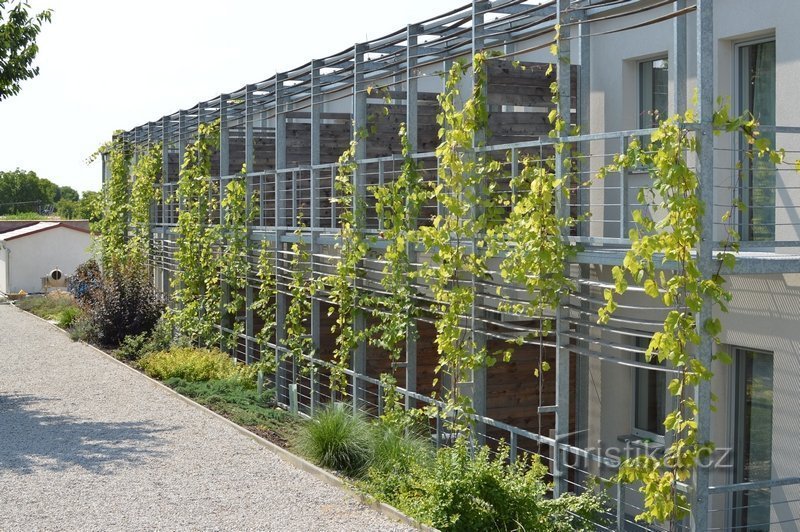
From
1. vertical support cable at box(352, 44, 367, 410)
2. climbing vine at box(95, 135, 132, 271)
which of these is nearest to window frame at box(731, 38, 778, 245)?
vertical support cable at box(352, 44, 367, 410)

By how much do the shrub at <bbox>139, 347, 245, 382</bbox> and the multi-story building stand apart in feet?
3.87

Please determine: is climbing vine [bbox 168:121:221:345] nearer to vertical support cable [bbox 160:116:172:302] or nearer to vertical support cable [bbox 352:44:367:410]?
vertical support cable [bbox 160:116:172:302]

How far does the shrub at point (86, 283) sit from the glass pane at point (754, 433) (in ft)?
49.5

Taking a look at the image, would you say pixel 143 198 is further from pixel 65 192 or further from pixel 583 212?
pixel 65 192

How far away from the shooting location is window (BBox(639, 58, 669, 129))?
35.6 ft

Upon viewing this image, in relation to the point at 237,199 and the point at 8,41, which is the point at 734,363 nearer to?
the point at 237,199

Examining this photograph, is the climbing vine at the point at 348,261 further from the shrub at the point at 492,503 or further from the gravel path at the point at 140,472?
the shrub at the point at 492,503

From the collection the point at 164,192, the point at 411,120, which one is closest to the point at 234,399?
the point at 411,120

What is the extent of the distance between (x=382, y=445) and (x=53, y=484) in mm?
3023

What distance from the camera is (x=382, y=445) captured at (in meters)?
10.0

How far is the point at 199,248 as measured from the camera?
1805cm

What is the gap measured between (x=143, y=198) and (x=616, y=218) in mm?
13432

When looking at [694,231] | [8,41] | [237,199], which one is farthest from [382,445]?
[8,41]

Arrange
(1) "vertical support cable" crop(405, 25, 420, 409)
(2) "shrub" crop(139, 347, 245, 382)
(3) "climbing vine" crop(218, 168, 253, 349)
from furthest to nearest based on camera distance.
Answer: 1. (3) "climbing vine" crop(218, 168, 253, 349)
2. (2) "shrub" crop(139, 347, 245, 382)
3. (1) "vertical support cable" crop(405, 25, 420, 409)
